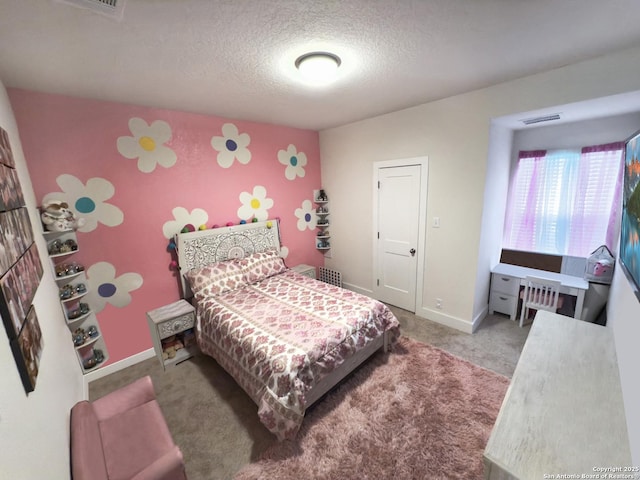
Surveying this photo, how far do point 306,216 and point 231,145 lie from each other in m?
1.43

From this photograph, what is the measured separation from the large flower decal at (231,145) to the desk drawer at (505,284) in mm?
3316

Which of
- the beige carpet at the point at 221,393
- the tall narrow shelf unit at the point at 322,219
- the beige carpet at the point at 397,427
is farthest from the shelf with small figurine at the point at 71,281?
the tall narrow shelf unit at the point at 322,219

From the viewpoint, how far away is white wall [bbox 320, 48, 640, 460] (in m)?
1.90

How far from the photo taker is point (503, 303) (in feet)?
9.91

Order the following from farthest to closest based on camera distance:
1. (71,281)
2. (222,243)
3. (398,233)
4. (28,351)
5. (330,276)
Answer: (330,276), (398,233), (222,243), (71,281), (28,351)

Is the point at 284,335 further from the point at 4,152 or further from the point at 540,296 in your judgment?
the point at 540,296

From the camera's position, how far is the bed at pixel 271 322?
169 centimetres

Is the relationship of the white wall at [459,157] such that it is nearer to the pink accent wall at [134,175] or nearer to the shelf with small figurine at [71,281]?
the pink accent wall at [134,175]

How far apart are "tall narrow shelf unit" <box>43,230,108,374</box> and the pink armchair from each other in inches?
37.9

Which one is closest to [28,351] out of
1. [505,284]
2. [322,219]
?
[322,219]

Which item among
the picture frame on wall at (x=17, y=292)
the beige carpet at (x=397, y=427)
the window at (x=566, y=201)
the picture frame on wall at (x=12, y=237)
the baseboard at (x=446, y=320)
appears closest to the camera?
the picture frame on wall at (x=17, y=292)

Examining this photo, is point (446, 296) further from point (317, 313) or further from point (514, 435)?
point (514, 435)

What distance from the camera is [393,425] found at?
5.79 ft

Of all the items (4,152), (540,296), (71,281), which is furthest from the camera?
(540,296)
